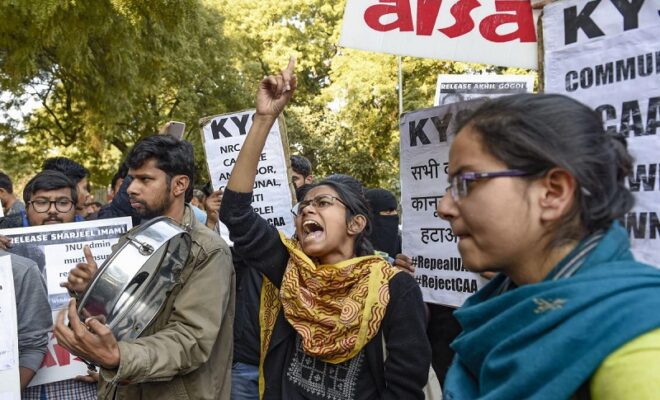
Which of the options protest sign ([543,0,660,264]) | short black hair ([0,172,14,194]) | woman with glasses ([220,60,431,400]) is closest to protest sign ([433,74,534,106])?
woman with glasses ([220,60,431,400])

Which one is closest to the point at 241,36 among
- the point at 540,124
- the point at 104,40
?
the point at 104,40

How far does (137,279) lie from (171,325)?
364 mm

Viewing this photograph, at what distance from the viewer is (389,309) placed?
8.71ft

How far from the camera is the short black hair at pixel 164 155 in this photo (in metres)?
3.21

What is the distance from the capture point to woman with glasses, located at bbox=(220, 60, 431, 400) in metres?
2.60

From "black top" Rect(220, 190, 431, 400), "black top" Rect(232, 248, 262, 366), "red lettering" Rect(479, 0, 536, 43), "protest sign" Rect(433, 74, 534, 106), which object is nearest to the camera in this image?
"black top" Rect(220, 190, 431, 400)

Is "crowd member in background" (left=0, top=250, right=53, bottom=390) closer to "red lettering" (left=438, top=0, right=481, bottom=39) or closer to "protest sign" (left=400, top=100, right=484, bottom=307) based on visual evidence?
"protest sign" (left=400, top=100, right=484, bottom=307)

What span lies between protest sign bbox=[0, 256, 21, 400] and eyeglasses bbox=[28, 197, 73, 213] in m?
1.25

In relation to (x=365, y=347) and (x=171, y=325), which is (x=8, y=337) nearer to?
(x=171, y=325)

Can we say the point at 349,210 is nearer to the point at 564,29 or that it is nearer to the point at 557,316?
the point at 564,29

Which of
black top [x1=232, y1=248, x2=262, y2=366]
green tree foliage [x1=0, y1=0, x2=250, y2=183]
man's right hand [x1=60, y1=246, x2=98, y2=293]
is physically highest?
green tree foliage [x1=0, y1=0, x2=250, y2=183]

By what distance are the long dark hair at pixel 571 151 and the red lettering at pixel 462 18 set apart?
1.98 meters

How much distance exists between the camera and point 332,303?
272 cm

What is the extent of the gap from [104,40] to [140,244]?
9.00m
